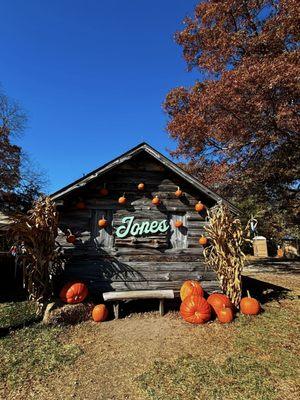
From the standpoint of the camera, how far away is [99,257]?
9438 mm

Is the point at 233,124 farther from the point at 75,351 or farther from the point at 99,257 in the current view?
the point at 75,351

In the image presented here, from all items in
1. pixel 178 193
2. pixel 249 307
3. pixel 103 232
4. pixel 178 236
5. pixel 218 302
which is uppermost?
pixel 178 193

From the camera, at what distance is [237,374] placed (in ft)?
17.5

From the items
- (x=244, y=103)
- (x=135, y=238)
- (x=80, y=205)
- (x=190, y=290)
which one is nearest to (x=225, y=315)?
(x=190, y=290)

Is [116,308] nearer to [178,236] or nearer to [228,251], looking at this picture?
[178,236]

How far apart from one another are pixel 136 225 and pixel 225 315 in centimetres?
378

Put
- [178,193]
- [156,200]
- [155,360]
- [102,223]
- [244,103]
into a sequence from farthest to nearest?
[244,103] < [178,193] < [156,200] < [102,223] < [155,360]

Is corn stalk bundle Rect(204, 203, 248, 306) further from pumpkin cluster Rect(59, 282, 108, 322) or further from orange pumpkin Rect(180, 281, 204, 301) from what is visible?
pumpkin cluster Rect(59, 282, 108, 322)

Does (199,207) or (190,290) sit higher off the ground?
(199,207)

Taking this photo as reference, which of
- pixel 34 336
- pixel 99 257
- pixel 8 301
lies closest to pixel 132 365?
pixel 34 336

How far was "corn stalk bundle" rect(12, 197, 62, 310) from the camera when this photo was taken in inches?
327

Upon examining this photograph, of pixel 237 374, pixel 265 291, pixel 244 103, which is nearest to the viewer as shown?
pixel 237 374

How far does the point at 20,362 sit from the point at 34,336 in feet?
4.21

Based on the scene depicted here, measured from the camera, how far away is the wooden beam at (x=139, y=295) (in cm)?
848
